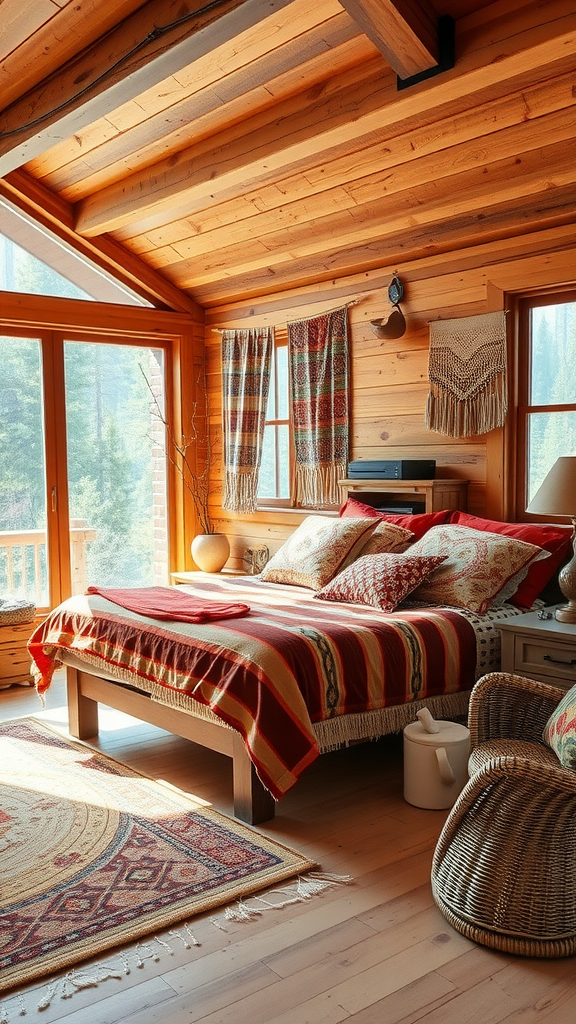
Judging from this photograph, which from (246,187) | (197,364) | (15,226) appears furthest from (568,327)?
(15,226)

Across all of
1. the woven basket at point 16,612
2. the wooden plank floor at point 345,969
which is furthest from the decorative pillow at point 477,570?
the woven basket at point 16,612

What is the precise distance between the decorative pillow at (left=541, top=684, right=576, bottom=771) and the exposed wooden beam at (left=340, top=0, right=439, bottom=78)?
2.30m

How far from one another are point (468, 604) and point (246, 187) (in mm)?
2509

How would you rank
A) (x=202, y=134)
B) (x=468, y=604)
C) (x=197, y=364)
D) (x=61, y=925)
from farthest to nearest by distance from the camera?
1. (x=197, y=364)
2. (x=202, y=134)
3. (x=468, y=604)
4. (x=61, y=925)

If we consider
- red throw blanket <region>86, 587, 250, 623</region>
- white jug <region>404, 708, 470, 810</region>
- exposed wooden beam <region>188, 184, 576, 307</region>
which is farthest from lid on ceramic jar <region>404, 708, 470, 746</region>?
exposed wooden beam <region>188, 184, 576, 307</region>

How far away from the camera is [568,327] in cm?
405

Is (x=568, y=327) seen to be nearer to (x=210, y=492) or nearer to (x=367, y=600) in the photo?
(x=367, y=600)

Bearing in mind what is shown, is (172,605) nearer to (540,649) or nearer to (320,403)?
(540,649)

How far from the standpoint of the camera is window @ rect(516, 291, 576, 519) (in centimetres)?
407

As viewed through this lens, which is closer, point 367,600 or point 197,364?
point 367,600

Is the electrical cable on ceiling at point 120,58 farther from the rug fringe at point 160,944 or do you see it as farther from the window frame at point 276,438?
the rug fringe at point 160,944

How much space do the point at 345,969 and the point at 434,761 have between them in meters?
0.98

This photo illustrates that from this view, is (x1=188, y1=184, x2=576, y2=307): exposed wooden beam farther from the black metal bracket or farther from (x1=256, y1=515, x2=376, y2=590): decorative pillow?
(x1=256, y1=515, x2=376, y2=590): decorative pillow

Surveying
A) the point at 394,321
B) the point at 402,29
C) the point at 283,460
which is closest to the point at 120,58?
the point at 402,29
